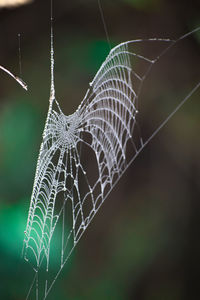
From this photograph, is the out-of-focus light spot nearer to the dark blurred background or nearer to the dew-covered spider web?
the dark blurred background

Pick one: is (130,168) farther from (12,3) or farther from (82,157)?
(12,3)

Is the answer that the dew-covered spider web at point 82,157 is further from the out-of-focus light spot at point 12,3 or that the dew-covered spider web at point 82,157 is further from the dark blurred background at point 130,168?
the out-of-focus light spot at point 12,3

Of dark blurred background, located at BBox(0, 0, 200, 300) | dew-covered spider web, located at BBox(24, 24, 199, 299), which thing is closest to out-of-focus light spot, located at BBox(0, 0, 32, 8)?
dark blurred background, located at BBox(0, 0, 200, 300)

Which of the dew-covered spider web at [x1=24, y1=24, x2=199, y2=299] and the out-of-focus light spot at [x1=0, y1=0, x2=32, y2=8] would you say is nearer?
the dew-covered spider web at [x1=24, y1=24, x2=199, y2=299]

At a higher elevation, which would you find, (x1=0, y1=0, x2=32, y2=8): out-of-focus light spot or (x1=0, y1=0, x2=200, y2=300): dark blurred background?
(x1=0, y1=0, x2=32, y2=8): out-of-focus light spot

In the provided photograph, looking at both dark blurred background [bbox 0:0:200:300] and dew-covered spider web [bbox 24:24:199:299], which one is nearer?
dew-covered spider web [bbox 24:24:199:299]

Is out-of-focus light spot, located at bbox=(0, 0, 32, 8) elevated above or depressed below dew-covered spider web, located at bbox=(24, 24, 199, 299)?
above

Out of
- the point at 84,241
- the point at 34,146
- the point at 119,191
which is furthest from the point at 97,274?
the point at 34,146
